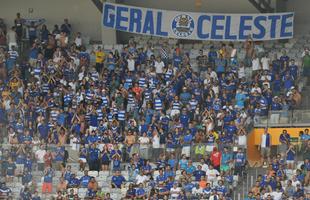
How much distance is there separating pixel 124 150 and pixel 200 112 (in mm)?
3381

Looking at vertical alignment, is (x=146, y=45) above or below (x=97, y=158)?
above

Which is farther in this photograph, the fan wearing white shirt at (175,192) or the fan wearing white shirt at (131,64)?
the fan wearing white shirt at (131,64)

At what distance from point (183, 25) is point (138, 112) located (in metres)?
5.31

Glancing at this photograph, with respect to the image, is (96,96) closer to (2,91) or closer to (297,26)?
(2,91)

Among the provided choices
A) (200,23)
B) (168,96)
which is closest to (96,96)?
(168,96)

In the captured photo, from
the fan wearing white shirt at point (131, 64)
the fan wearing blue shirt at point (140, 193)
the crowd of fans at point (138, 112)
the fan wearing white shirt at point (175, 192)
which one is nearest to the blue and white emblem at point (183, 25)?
the crowd of fans at point (138, 112)

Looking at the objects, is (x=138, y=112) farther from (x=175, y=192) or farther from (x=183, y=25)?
(x=175, y=192)

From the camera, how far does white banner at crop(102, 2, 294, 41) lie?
5050cm

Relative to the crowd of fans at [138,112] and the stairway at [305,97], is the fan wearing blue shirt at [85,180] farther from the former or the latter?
the stairway at [305,97]

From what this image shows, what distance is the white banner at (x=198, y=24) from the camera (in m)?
50.5

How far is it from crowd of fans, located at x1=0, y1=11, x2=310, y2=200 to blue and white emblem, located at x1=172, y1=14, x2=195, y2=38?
26.3 inches

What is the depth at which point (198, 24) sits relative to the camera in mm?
51375

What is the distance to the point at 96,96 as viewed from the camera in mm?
48094

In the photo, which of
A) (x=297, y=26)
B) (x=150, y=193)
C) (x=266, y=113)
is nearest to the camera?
(x=150, y=193)
